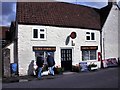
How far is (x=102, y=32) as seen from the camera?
2391 cm

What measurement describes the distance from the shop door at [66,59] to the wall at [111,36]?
193 inches

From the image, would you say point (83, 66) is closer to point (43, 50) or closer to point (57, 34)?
point (57, 34)

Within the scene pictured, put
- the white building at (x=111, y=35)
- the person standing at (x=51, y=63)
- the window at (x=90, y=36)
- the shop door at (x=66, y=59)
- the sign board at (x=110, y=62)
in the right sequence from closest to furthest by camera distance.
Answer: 1. the person standing at (x=51, y=63)
2. the shop door at (x=66, y=59)
3. the window at (x=90, y=36)
4. the sign board at (x=110, y=62)
5. the white building at (x=111, y=35)

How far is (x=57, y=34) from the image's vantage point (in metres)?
20.5

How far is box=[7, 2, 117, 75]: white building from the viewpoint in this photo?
1886 centimetres

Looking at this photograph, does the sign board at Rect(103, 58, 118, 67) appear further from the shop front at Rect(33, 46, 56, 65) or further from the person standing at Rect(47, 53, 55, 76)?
the person standing at Rect(47, 53, 55, 76)

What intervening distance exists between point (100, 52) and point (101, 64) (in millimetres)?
1360

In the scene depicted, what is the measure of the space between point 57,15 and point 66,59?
4.73 m

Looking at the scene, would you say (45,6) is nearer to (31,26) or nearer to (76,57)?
(31,26)

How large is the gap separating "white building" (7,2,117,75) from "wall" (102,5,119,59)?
0.73 metres

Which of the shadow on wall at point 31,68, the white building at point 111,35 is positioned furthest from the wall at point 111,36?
the shadow on wall at point 31,68

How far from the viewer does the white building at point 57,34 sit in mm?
18859

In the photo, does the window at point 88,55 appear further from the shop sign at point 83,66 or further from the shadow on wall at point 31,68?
the shadow on wall at point 31,68

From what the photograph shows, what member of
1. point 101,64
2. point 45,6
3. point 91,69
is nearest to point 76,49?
point 91,69
